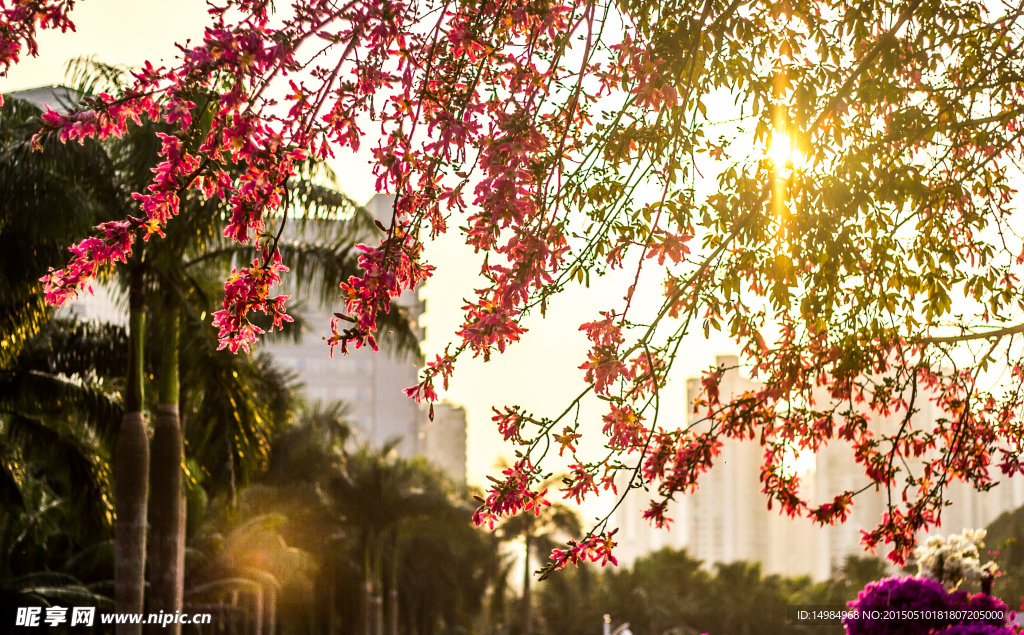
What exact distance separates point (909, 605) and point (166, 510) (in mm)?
8905

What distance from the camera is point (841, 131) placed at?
15.9ft

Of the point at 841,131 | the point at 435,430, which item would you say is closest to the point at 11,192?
the point at 841,131

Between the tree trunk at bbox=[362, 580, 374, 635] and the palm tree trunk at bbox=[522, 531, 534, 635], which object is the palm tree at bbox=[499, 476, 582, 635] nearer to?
the palm tree trunk at bbox=[522, 531, 534, 635]

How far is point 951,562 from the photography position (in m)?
9.07

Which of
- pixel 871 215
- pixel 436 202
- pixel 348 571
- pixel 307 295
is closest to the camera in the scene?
pixel 436 202

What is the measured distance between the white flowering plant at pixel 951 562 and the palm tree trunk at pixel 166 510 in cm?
847

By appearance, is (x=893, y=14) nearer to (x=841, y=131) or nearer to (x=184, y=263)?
(x=841, y=131)

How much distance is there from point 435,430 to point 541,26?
13735 centimetres

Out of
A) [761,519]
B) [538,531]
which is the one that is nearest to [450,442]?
[761,519]

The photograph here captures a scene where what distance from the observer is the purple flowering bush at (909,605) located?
25.0 ft

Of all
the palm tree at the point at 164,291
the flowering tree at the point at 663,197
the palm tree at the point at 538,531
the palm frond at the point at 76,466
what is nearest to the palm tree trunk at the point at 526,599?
the palm tree at the point at 538,531

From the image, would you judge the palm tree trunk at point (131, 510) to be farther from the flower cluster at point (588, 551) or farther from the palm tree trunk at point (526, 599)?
Answer: the palm tree trunk at point (526, 599)

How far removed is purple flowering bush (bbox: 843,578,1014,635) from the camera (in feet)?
25.0

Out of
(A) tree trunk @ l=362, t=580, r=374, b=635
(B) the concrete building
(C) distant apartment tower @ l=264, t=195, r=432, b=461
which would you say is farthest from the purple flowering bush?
(C) distant apartment tower @ l=264, t=195, r=432, b=461
